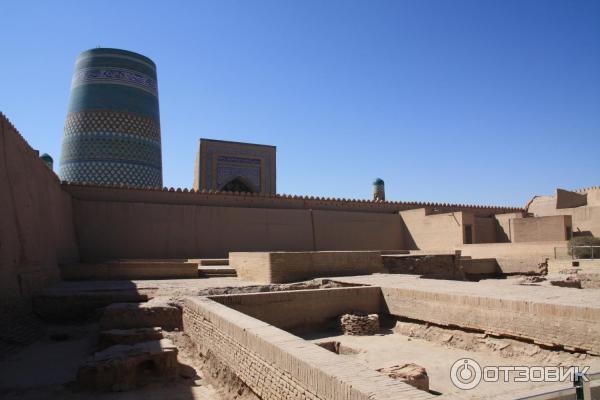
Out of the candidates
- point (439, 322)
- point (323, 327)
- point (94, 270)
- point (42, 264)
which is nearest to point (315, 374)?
point (439, 322)

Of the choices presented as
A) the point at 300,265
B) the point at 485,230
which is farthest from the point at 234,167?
the point at 300,265

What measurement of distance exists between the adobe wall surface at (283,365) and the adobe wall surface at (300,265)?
4159 millimetres

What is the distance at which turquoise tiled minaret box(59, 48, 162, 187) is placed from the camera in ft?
66.9

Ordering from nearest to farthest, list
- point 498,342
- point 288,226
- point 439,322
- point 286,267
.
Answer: point 498,342 → point 439,322 → point 286,267 → point 288,226

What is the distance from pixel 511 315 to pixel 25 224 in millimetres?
8869

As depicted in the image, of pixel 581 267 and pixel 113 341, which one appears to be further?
pixel 581 267

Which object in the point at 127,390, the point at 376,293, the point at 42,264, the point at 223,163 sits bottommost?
the point at 127,390

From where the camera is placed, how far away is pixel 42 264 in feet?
32.9

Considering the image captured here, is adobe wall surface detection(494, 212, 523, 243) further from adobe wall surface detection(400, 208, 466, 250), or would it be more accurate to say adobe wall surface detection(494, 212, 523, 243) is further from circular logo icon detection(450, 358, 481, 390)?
circular logo icon detection(450, 358, 481, 390)

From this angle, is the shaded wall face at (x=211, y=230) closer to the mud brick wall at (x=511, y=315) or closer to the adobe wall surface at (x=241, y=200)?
the adobe wall surface at (x=241, y=200)

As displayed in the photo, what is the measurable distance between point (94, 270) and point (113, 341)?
19.4 feet

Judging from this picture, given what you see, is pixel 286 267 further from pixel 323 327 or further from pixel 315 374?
pixel 315 374

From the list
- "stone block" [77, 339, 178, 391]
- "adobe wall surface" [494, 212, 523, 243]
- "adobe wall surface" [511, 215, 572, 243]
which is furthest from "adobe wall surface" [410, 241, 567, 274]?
"stone block" [77, 339, 178, 391]

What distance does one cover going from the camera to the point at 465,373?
6.02m
